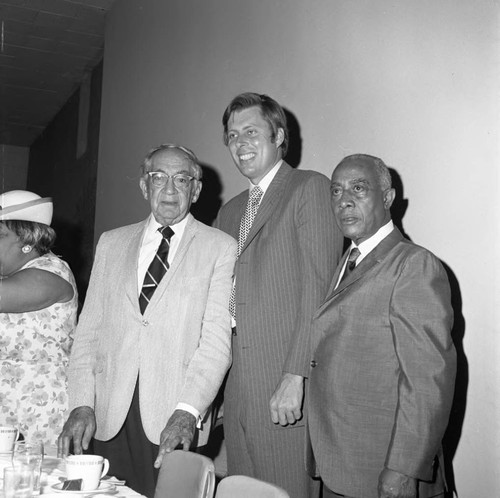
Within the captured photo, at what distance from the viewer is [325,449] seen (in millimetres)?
1930

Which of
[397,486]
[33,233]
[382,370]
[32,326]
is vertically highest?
[33,233]

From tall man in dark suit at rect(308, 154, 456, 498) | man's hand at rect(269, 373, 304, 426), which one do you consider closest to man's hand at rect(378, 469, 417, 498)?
tall man in dark suit at rect(308, 154, 456, 498)

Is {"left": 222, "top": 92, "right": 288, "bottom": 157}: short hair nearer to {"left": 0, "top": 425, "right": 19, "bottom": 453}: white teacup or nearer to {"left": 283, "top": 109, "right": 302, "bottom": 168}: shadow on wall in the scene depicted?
{"left": 283, "top": 109, "right": 302, "bottom": 168}: shadow on wall

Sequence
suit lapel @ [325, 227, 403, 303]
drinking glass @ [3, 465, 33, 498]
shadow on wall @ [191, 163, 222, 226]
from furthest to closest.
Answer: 1. shadow on wall @ [191, 163, 222, 226]
2. suit lapel @ [325, 227, 403, 303]
3. drinking glass @ [3, 465, 33, 498]

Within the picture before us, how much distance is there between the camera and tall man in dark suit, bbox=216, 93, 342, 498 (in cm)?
213

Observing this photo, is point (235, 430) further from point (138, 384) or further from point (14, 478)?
point (14, 478)

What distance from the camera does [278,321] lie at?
223 cm

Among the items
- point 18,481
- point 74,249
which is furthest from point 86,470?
point 74,249

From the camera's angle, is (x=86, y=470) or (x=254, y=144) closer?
(x=86, y=470)

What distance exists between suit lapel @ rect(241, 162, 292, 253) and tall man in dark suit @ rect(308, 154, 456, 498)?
313mm

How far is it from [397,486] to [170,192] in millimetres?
→ 1205

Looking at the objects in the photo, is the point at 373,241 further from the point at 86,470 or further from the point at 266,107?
the point at 86,470

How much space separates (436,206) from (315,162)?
0.82m

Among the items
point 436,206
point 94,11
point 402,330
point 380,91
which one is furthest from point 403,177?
point 94,11
